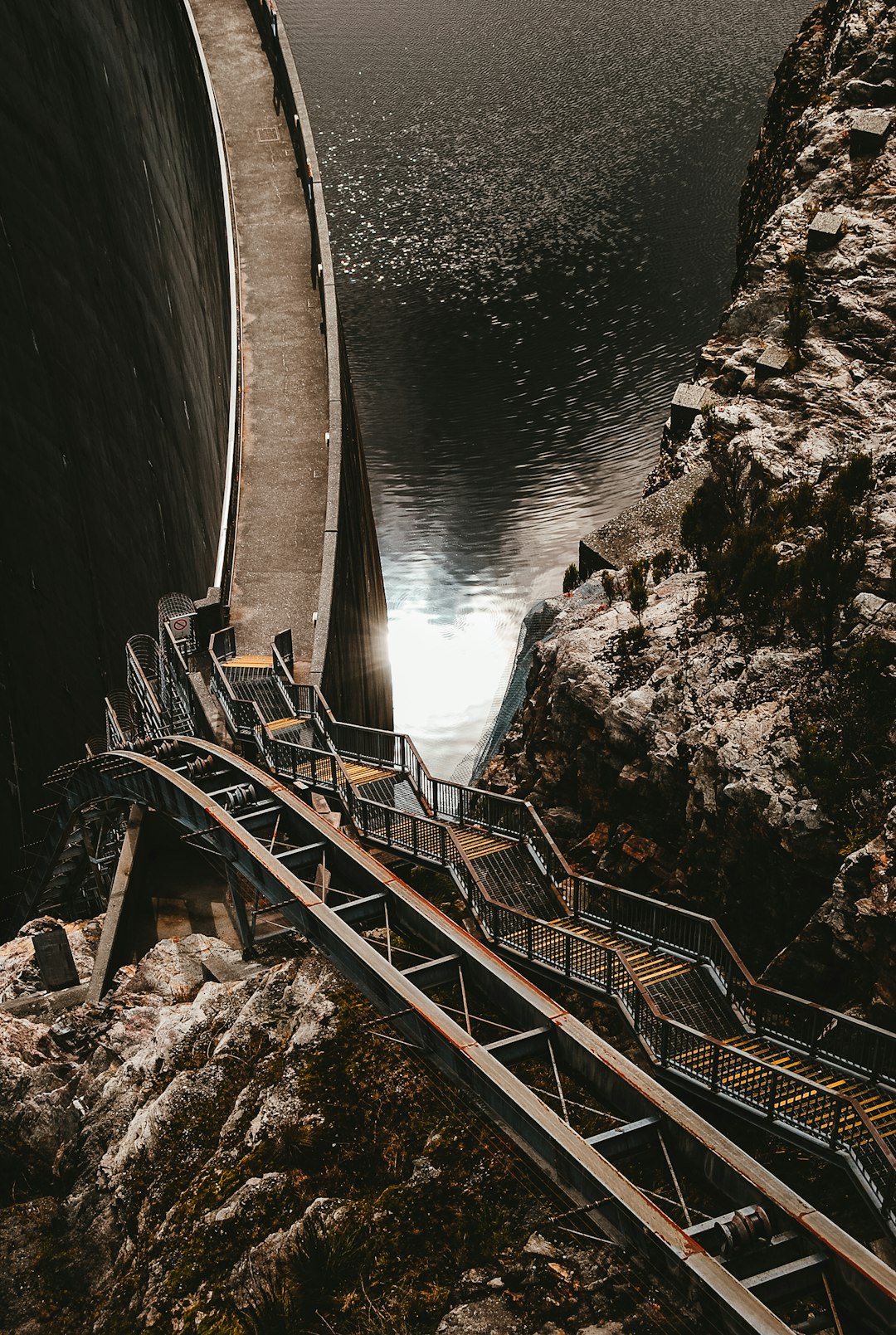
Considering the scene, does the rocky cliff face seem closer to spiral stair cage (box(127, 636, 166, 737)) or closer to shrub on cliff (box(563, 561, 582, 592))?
shrub on cliff (box(563, 561, 582, 592))

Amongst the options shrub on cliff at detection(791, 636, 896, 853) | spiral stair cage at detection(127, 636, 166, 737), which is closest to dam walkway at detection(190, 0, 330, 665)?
spiral stair cage at detection(127, 636, 166, 737)

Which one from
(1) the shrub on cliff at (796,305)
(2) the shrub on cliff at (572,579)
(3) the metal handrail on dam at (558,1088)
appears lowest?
(2) the shrub on cliff at (572,579)

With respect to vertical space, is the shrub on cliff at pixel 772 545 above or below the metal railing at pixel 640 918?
above

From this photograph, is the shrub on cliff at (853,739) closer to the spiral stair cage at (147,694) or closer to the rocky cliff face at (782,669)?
the rocky cliff face at (782,669)

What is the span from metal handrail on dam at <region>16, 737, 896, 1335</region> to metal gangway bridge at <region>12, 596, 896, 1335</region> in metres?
0.03

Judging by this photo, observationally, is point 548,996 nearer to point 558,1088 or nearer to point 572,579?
point 558,1088

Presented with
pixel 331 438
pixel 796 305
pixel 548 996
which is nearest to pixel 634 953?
pixel 548 996

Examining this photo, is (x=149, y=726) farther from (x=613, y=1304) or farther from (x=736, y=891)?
(x=613, y=1304)

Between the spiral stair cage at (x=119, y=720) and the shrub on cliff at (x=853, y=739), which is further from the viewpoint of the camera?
the spiral stair cage at (x=119, y=720)

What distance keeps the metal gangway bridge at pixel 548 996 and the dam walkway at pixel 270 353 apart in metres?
3.52

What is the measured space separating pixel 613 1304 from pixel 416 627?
3859 cm

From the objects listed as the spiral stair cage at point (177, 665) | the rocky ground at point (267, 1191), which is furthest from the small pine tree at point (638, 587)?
the rocky ground at point (267, 1191)

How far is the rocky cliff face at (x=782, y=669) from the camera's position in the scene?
2053cm

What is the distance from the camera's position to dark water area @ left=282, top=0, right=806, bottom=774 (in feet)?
180
